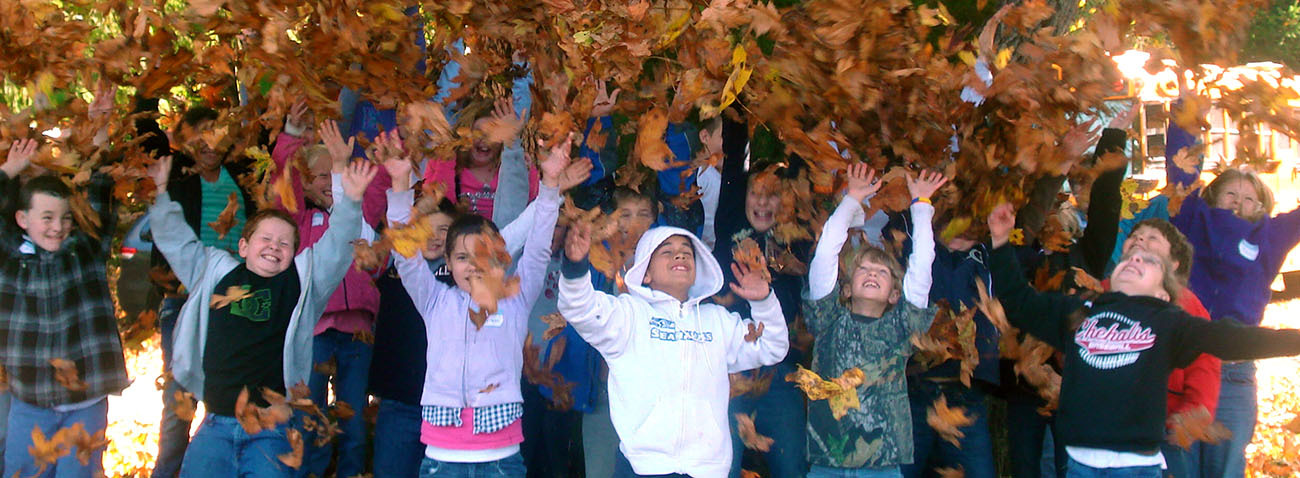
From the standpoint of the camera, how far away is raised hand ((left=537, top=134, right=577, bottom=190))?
366cm

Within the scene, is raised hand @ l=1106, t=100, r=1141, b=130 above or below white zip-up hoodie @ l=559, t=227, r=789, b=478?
above

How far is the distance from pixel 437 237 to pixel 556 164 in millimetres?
563

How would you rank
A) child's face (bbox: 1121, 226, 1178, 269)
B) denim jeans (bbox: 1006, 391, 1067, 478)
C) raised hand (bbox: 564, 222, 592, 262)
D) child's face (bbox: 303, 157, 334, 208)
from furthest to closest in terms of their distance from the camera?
child's face (bbox: 303, 157, 334, 208)
denim jeans (bbox: 1006, 391, 1067, 478)
child's face (bbox: 1121, 226, 1178, 269)
raised hand (bbox: 564, 222, 592, 262)

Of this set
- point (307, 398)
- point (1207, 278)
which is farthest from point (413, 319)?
point (1207, 278)

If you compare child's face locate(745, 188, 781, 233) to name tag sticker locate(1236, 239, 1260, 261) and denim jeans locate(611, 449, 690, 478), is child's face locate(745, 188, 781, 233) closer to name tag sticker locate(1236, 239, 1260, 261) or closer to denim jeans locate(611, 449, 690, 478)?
denim jeans locate(611, 449, 690, 478)

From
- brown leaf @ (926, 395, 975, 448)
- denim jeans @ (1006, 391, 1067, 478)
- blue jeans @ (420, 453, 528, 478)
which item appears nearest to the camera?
blue jeans @ (420, 453, 528, 478)

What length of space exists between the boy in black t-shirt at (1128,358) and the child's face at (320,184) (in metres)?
2.82

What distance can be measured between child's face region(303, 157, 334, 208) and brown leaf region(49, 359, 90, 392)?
3.45ft

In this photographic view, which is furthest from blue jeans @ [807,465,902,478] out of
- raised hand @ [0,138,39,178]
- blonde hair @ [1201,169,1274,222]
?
raised hand @ [0,138,39,178]

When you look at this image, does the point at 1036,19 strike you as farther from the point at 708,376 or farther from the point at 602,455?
the point at 602,455

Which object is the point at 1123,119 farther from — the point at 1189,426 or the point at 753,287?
the point at 753,287

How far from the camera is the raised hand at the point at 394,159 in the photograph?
3.75m

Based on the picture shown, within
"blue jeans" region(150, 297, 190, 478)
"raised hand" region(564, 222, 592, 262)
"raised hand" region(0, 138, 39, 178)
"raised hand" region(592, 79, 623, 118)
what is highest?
"raised hand" region(592, 79, 623, 118)

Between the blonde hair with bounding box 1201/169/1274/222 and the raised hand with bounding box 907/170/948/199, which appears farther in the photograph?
the blonde hair with bounding box 1201/169/1274/222
